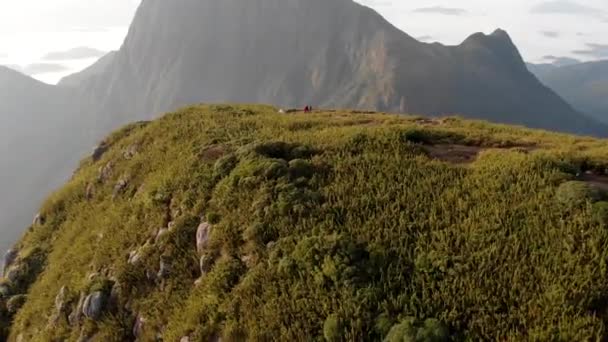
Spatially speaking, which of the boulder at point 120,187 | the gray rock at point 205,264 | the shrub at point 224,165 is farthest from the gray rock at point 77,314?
the boulder at point 120,187

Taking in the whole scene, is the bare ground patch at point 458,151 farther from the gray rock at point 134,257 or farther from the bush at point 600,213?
the gray rock at point 134,257

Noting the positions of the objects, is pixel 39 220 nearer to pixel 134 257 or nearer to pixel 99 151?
pixel 99 151

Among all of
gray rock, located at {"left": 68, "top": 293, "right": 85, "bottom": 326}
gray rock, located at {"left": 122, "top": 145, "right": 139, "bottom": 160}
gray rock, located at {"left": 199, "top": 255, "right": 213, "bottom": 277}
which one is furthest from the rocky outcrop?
gray rock, located at {"left": 199, "top": 255, "right": 213, "bottom": 277}

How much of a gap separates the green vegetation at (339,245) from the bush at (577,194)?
0.06 metres

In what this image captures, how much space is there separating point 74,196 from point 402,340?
2893cm

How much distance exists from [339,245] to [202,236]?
6.25 metres

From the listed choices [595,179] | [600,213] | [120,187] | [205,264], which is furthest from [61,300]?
[595,179]

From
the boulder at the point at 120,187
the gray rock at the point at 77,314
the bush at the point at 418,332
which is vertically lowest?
the gray rock at the point at 77,314

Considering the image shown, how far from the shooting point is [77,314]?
891 inches

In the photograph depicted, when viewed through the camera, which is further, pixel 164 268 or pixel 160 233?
pixel 160 233

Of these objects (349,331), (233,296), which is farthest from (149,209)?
(349,331)

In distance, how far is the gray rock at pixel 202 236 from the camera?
2086 centimetres

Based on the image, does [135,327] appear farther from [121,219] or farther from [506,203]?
[506,203]

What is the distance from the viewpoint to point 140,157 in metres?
32.8
